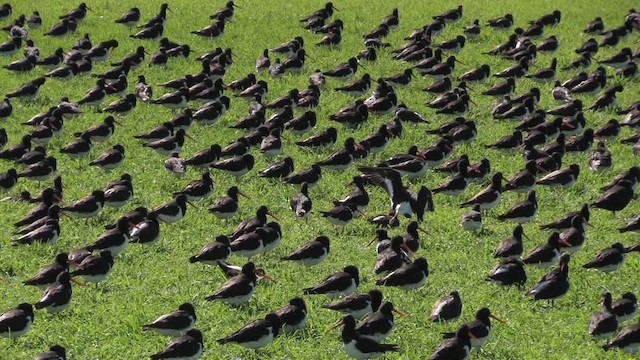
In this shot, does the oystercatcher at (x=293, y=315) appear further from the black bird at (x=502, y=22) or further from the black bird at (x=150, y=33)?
the black bird at (x=502, y=22)

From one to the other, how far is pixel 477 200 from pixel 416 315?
5601 mm

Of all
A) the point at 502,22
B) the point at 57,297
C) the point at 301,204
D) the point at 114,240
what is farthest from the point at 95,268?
the point at 502,22

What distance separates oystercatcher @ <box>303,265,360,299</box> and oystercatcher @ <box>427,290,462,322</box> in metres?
1.52

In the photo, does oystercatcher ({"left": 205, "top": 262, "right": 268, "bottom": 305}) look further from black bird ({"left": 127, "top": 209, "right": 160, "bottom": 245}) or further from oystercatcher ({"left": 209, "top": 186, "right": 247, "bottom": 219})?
oystercatcher ({"left": 209, "top": 186, "right": 247, "bottom": 219})

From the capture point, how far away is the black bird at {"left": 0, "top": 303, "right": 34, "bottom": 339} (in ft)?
52.3

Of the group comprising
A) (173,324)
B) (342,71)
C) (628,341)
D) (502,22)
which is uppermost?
(173,324)

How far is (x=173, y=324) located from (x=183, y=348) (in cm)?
96

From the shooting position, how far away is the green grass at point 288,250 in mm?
16250

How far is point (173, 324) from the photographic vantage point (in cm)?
1605

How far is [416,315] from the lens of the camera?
56.6ft

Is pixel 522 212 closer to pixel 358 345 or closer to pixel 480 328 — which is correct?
pixel 480 328

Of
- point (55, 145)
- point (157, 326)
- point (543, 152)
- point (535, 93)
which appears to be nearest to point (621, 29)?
point (535, 93)

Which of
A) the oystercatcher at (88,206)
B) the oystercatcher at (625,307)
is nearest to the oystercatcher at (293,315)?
the oystercatcher at (625,307)

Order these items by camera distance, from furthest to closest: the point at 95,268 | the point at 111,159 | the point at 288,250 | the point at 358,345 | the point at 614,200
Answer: the point at 111,159, the point at 614,200, the point at 288,250, the point at 95,268, the point at 358,345
